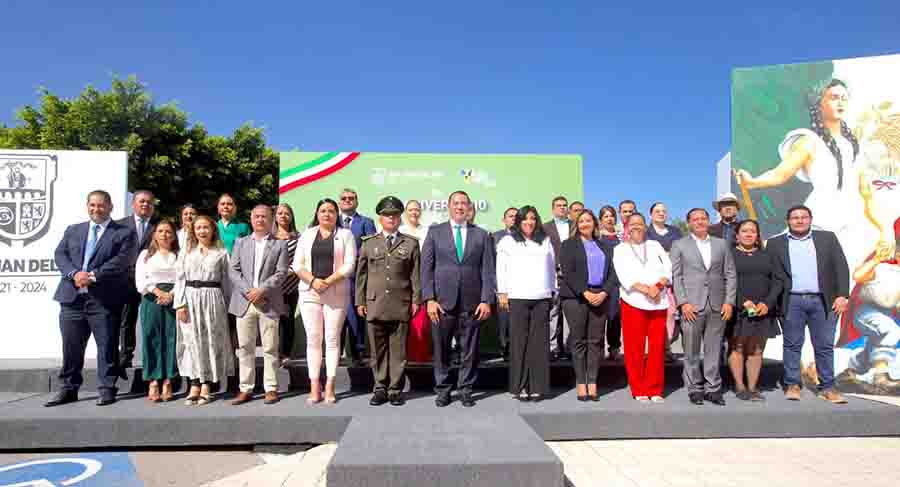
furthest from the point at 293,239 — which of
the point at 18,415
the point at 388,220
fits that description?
the point at 18,415

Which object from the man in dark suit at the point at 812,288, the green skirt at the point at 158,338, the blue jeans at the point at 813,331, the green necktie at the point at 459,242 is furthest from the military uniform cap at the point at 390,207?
the blue jeans at the point at 813,331

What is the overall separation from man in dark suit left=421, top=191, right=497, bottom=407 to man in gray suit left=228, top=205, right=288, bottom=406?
3.92 ft

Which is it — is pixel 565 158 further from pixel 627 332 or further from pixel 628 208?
pixel 627 332

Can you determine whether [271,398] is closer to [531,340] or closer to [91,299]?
[91,299]

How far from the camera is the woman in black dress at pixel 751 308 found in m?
4.13

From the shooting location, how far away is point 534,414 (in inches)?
148

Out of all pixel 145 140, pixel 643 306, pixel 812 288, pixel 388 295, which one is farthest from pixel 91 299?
pixel 145 140

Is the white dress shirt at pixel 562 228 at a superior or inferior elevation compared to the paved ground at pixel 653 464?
superior

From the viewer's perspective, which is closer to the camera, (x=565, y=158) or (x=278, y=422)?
(x=278, y=422)

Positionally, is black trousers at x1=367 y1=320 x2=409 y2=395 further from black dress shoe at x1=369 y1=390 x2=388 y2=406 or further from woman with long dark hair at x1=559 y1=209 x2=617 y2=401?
woman with long dark hair at x1=559 y1=209 x2=617 y2=401

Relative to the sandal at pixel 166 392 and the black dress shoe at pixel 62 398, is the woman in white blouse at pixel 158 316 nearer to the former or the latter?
the sandal at pixel 166 392

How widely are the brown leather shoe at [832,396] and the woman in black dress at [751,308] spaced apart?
513 millimetres

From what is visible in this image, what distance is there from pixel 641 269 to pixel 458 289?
149cm

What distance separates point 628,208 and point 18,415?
5.49 metres
